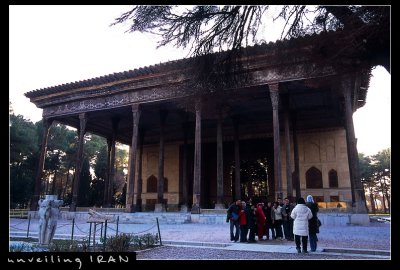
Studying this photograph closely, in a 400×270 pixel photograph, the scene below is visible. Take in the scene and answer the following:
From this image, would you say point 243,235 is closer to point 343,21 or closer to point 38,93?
point 343,21

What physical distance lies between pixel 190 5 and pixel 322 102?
1682 centimetres

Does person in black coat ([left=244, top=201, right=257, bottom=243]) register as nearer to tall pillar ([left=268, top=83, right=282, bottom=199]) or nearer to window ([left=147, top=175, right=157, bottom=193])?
tall pillar ([left=268, top=83, right=282, bottom=199])

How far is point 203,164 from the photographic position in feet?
90.1

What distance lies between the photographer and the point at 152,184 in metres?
28.2

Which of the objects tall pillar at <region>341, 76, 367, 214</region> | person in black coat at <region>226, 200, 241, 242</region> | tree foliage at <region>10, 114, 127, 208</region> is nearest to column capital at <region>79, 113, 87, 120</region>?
tree foliage at <region>10, 114, 127, 208</region>

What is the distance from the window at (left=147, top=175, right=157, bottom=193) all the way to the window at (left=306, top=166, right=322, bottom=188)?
40.3 feet

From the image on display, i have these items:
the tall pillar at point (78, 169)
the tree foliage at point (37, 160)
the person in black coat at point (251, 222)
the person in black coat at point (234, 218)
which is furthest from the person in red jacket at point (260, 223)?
the tree foliage at point (37, 160)

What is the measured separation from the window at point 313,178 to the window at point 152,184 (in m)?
12.3

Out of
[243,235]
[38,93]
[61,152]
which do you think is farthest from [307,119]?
[61,152]

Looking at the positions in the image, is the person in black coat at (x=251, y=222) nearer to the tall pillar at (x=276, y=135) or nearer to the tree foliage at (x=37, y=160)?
the tall pillar at (x=276, y=135)

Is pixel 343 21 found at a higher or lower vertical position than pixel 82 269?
higher

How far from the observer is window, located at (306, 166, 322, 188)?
23.2m

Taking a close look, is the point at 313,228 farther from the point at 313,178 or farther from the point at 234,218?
the point at 313,178
